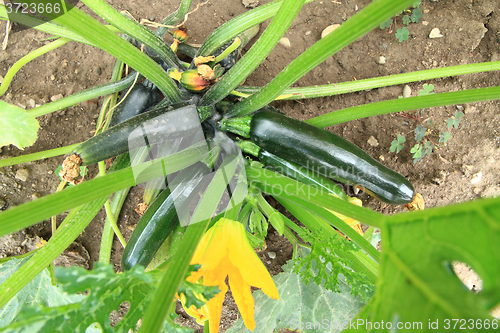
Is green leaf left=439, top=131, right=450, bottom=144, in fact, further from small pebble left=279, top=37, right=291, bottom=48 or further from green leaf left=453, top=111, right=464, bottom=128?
small pebble left=279, top=37, right=291, bottom=48

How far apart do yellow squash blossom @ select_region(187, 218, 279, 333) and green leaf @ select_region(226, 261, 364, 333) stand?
59 cm

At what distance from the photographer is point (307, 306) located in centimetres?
180

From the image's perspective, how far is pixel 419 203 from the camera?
175 centimetres

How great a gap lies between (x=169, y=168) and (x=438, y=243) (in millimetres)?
1056

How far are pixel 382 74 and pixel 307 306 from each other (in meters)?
1.59

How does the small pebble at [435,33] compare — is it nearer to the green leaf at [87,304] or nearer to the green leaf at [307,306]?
the green leaf at [307,306]

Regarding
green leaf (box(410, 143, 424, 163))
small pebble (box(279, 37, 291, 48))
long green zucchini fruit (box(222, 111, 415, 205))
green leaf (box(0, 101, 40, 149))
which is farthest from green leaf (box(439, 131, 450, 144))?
green leaf (box(0, 101, 40, 149))

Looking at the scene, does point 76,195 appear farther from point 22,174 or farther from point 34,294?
point 22,174

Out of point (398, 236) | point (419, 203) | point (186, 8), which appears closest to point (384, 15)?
point (398, 236)

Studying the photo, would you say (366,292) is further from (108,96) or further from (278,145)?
(108,96)

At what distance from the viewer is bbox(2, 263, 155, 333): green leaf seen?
2.74 feet

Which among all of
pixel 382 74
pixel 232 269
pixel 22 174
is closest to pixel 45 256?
pixel 232 269

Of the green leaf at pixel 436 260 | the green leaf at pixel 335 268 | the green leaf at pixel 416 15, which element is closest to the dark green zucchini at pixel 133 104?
the green leaf at pixel 335 268

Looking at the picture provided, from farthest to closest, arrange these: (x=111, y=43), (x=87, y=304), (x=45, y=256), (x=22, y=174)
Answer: (x=22, y=174)
(x=45, y=256)
(x=111, y=43)
(x=87, y=304)
